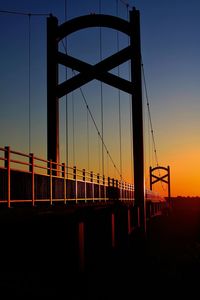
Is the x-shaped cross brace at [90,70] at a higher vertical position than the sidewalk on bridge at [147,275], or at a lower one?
higher

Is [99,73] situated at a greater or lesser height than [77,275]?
greater

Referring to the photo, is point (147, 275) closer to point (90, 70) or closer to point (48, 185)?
point (48, 185)

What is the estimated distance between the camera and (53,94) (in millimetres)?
22219

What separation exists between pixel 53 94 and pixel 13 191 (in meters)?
10.5

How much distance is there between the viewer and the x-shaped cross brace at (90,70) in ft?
72.7

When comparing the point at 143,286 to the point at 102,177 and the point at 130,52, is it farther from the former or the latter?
the point at 102,177

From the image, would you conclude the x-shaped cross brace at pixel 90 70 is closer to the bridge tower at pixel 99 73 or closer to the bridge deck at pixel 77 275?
the bridge tower at pixel 99 73

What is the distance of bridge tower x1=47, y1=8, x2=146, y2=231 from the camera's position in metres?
21.4

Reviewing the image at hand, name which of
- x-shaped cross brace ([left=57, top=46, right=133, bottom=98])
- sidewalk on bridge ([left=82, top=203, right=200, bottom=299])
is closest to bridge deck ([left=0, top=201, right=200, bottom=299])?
sidewalk on bridge ([left=82, top=203, right=200, bottom=299])

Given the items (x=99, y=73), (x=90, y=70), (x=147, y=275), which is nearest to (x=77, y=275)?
(x=147, y=275)

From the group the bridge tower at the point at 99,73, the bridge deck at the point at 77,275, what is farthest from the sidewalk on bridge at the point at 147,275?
the bridge tower at the point at 99,73

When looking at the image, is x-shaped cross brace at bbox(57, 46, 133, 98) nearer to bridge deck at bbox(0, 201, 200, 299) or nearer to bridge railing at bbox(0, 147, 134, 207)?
bridge railing at bbox(0, 147, 134, 207)

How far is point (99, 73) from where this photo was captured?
2223 centimetres

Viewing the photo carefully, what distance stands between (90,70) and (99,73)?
35 centimetres
